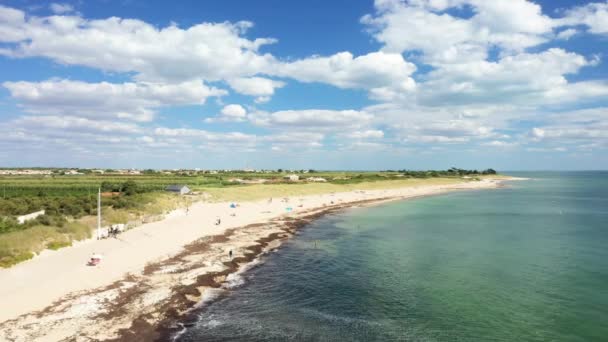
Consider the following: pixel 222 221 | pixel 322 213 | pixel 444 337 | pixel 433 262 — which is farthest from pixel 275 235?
pixel 444 337

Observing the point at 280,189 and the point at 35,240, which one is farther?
the point at 280,189

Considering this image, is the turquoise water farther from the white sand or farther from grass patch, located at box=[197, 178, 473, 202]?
grass patch, located at box=[197, 178, 473, 202]

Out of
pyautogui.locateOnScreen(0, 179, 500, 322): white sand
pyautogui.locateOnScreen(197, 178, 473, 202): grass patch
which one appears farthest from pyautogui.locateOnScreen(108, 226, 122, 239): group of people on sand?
pyautogui.locateOnScreen(197, 178, 473, 202): grass patch

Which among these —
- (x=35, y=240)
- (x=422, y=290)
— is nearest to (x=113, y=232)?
(x=35, y=240)

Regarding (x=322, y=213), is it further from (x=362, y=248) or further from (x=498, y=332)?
(x=498, y=332)

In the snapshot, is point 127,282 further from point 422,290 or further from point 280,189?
point 280,189
